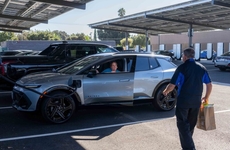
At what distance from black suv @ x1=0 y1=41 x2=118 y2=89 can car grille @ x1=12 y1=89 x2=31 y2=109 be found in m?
0.87

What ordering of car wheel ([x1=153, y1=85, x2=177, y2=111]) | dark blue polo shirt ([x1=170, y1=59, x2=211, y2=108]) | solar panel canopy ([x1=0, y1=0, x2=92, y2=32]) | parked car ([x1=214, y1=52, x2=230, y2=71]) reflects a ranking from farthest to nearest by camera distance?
parked car ([x1=214, y1=52, x2=230, y2=71]) < solar panel canopy ([x1=0, y1=0, x2=92, y2=32]) < car wheel ([x1=153, y1=85, x2=177, y2=111]) < dark blue polo shirt ([x1=170, y1=59, x2=211, y2=108])

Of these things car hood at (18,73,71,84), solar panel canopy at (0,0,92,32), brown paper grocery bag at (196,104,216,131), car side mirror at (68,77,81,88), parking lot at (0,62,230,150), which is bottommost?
parking lot at (0,62,230,150)

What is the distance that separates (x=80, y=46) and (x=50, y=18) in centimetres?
1354

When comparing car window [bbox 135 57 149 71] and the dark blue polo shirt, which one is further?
car window [bbox 135 57 149 71]

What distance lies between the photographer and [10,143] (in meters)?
4.93

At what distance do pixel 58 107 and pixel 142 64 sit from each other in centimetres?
253

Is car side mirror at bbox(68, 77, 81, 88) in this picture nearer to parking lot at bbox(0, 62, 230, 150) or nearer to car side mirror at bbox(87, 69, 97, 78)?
car side mirror at bbox(87, 69, 97, 78)

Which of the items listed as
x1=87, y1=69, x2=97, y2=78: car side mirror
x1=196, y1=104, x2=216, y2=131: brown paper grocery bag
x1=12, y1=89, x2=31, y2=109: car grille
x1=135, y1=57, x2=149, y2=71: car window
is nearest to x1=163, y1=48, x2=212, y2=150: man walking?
x1=196, y1=104, x2=216, y2=131: brown paper grocery bag

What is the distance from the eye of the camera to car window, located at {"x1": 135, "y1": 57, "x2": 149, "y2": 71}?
709 cm

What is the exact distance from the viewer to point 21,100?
6.11 metres

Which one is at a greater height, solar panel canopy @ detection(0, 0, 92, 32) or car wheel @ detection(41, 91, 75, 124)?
solar panel canopy @ detection(0, 0, 92, 32)

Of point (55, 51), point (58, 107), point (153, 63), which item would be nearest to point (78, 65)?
point (58, 107)

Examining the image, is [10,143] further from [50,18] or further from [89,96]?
[50,18]

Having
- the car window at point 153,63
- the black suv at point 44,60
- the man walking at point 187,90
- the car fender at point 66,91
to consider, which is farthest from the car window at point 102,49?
the man walking at point 187,90
